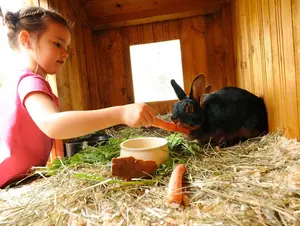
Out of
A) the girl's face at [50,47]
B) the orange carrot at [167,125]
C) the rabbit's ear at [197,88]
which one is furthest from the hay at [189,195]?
the girl's face at [50,47]

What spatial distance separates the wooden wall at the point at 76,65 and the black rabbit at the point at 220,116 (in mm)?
1136

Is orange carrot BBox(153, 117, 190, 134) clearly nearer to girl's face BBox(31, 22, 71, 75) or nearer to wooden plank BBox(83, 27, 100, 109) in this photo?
girl's face BBox(31, 22, 71, 75)

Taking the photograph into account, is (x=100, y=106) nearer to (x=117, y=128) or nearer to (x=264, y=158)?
(x=117, y=128)

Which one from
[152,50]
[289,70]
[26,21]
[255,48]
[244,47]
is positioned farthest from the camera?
[152,50]

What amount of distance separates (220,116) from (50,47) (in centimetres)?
115

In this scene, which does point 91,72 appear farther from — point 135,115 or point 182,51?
point 135,115

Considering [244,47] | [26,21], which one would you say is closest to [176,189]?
[26,21]

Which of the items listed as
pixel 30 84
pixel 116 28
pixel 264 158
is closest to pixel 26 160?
pixel 30 84

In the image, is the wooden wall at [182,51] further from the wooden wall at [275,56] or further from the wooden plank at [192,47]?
the wooden wall at [275,56]

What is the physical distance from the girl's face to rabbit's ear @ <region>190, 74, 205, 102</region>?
87 cm

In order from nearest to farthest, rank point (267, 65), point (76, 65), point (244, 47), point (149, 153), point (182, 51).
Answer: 1. point (149, 153)
2. point (267, 65)
3. point (244, 47)
4. point (76, 65)
5. point (182, 51)

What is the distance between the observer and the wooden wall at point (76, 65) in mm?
2377

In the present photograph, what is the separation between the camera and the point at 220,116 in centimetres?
175

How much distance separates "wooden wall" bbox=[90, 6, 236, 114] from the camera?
113 inches
